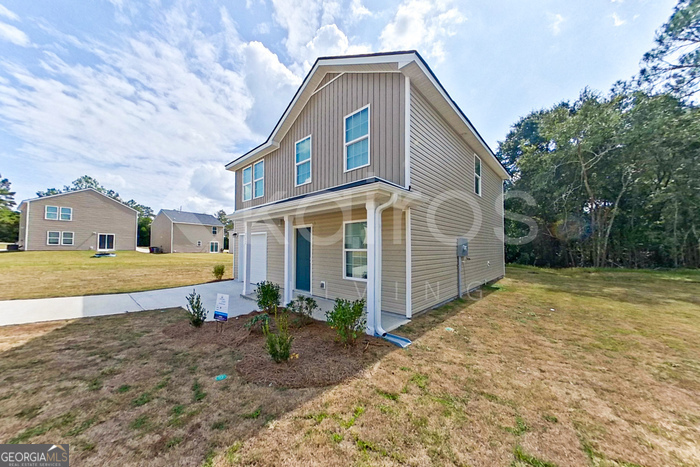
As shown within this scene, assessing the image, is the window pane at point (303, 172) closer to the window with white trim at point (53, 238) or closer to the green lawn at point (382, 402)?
the green lawn at point (382, 402)

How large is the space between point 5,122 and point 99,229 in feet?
60.4

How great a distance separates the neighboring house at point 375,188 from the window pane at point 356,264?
0.03 meters

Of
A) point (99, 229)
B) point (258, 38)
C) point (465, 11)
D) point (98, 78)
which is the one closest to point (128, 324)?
point (98, 78)

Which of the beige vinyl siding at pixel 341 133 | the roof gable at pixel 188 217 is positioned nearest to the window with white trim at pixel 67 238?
the roof gable at pixel 188 217

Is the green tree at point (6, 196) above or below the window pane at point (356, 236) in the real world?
above

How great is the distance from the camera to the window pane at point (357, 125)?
19.8 ft

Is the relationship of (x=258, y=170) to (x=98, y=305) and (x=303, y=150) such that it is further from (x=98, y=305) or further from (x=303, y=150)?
(x=98, y=305)

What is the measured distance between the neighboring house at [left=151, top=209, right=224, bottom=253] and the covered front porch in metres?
26.8

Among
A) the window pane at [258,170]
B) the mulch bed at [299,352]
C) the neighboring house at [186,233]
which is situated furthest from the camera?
the neighboring house at [186,233]

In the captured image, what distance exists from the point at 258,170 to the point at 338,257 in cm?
581

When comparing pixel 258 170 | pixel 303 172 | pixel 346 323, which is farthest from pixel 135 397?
pixel 258 170

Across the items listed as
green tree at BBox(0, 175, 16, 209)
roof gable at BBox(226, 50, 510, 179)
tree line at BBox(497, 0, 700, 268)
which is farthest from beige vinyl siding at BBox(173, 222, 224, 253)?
tree line at BBox(497, 0, 700, 268)

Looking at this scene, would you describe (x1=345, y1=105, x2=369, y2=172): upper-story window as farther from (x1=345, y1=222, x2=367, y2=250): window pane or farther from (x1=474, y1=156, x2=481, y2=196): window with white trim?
(x1=474, y1=156, x2=481, y2=196): window with white trim

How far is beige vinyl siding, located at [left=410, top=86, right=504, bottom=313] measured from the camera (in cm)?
571
